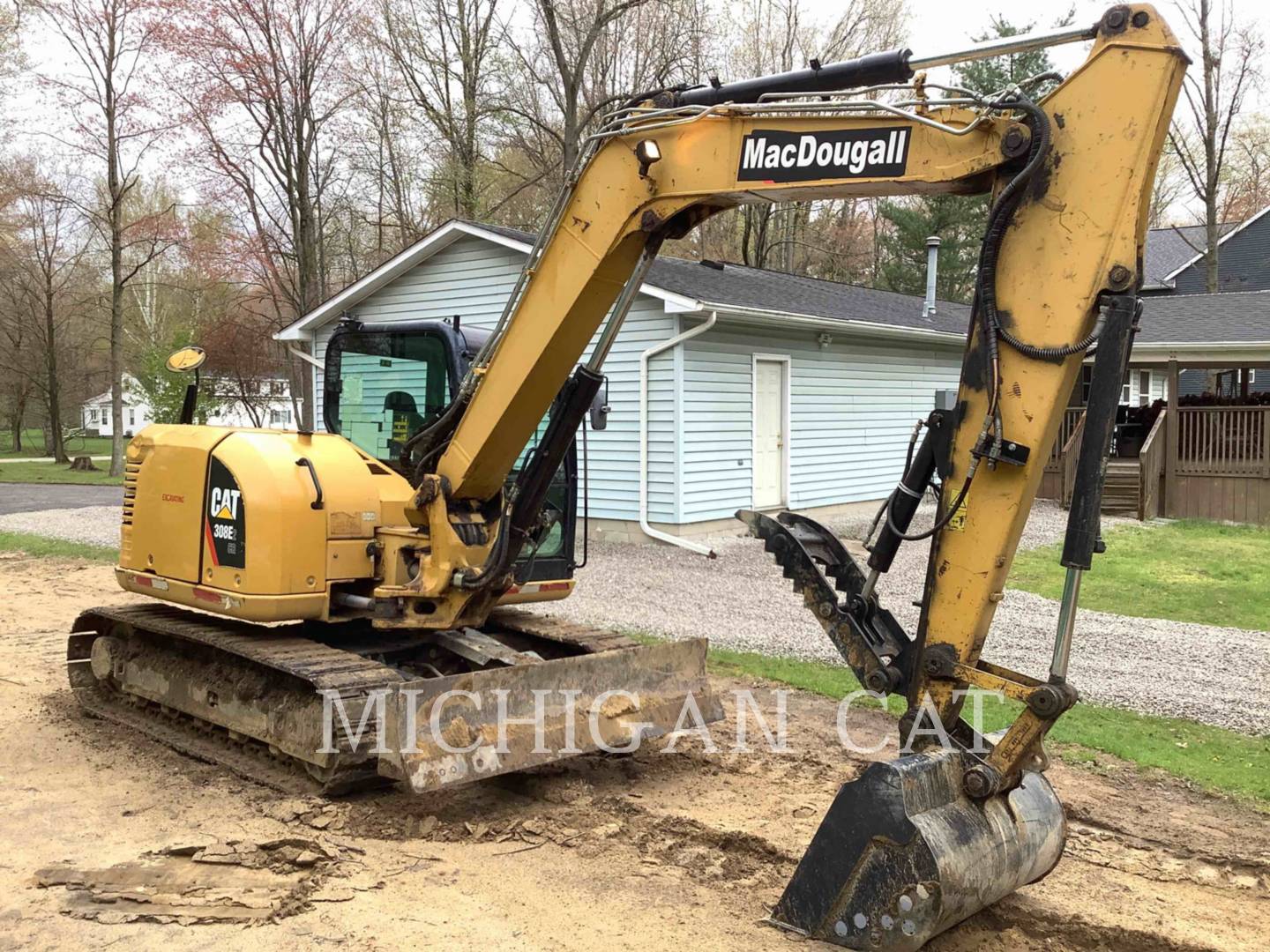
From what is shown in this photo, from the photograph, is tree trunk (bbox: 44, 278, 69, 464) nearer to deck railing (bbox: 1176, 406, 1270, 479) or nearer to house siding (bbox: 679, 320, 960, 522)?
house siding (bbox: 679, 320, 960, 522)

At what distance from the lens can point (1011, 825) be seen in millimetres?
3828

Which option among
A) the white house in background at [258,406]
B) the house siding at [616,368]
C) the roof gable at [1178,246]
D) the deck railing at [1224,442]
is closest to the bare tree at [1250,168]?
the roof gable at [1178,246]

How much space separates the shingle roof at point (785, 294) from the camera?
14.1 m

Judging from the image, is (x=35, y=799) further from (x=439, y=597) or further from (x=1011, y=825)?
(x=1011, y=825)

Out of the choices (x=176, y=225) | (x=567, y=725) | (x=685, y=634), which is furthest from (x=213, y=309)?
(x=567, y=725)

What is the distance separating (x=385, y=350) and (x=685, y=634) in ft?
12.5

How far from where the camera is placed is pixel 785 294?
16812 mm

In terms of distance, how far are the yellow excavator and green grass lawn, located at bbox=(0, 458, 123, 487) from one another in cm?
2213

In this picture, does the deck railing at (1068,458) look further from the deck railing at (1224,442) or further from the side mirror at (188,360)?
the side mirror at (188,360)

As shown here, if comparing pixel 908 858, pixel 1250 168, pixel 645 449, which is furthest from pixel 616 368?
pixel 1250 168

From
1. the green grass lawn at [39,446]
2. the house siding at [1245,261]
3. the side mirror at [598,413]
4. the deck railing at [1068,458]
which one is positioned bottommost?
the green grass lawn at [39,446]

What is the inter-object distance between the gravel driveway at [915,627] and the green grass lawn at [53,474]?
18.7 metres

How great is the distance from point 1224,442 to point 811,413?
23.4 feet
